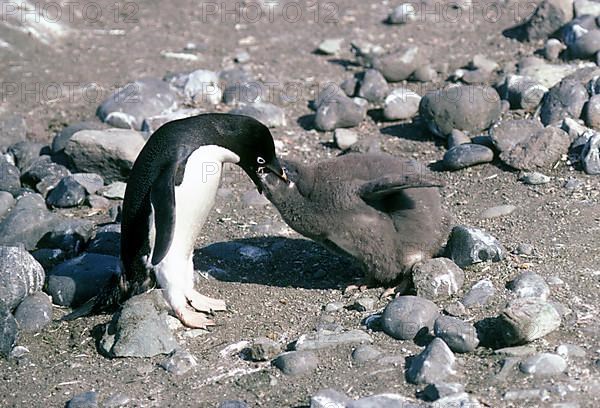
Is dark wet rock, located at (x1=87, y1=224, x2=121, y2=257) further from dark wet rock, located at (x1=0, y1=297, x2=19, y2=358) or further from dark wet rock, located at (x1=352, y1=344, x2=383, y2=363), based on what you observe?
dark wet rock, located at (x1=352, y1=344, x2=383, y2=363)

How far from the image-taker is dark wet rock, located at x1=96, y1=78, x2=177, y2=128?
23.7 feet

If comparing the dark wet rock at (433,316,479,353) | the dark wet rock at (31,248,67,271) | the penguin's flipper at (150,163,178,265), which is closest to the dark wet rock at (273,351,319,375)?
the dark wet rock at (433,316,479,353)

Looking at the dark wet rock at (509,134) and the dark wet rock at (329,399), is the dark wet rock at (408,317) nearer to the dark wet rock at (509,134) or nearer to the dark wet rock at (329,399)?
the dark wet rock at (329,399)

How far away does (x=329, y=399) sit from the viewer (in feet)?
12.9

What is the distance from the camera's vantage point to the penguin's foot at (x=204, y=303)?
193 inches

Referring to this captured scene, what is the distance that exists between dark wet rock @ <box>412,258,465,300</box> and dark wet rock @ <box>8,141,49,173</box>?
3138 mm

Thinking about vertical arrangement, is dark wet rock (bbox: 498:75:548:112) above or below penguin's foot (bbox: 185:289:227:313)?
above

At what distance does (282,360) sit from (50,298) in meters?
1.45

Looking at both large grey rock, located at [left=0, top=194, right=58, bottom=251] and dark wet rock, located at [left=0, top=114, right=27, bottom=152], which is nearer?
large grey rock, located at [left=0, top=194, right=58, bottom=251]

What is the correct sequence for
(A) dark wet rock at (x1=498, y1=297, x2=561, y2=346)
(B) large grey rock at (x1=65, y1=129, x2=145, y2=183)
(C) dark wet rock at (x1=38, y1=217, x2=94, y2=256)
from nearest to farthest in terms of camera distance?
(A) dark wet rock at (x1=498, y1=297, x2=561, y2=346) → (C) dark wet rock at (x1=38, y1=217, x2=94, y2=256) → (B) large grey rock at (x1=65, y1=129, x2=145, y2=183)

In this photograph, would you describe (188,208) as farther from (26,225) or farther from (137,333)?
(26,225)

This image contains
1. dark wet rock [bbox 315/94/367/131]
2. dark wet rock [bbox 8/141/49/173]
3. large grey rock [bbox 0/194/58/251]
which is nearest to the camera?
large grey rock [bbox 0/194/58/251]

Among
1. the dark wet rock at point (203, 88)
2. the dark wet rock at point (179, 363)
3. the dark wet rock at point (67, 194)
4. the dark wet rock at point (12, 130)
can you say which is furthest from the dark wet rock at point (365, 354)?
the dark wet rock at point (12, 130)

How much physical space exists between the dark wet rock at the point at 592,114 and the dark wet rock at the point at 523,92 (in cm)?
42
